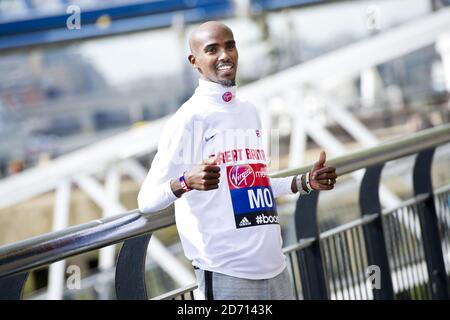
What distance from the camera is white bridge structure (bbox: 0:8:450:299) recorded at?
347 inches

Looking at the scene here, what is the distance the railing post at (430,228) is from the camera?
12.0ft

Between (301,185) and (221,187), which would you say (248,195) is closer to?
(221,187)

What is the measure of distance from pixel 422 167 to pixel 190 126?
185 centimetres

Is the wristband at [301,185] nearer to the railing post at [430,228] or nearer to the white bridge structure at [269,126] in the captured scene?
the railing post at [430,228]

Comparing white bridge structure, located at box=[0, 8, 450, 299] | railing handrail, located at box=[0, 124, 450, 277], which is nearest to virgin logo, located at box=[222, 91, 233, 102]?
railing handrail, located at box=[0, 124, 450, 277]

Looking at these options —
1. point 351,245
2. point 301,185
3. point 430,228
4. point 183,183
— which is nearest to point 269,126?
point 430,228

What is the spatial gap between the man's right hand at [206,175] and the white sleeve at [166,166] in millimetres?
85

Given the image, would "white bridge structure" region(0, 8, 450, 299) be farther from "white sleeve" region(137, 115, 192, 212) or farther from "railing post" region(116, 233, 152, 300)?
"white sleeve" region(137, 115, 192, 212)

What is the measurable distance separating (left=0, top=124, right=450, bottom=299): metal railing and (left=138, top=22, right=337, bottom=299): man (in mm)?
204

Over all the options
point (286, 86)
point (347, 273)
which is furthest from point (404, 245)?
point (286, 86)

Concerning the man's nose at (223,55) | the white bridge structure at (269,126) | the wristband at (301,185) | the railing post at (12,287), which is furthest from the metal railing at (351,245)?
the white bridge structure at (269,126)

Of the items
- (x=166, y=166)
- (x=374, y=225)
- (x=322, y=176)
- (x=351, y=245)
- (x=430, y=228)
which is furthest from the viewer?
(x=430, y=228)

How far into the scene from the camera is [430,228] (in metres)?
3.72

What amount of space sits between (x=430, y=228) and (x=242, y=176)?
191 centimetres
